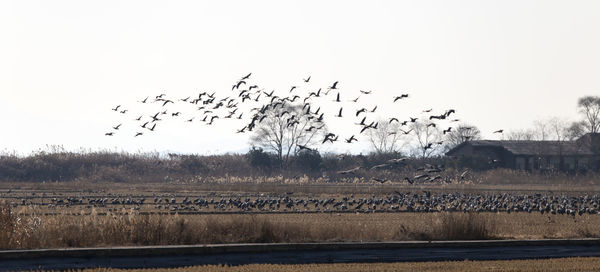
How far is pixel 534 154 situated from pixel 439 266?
89.6 m

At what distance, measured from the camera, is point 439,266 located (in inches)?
1015

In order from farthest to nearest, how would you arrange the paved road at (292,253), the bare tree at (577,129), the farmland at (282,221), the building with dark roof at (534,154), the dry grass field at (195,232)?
1. the bare tree at (577,129)
2. the building with dark roof at (534,154)
3. the farmland at (282,221)
4. the dry grass field at (195,232)
5. the paved road at (292,253)

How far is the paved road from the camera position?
86.6 ft

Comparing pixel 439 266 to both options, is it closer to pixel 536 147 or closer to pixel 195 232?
pixel 195 232

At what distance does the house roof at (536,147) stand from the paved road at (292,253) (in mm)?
81461

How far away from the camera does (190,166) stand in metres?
108

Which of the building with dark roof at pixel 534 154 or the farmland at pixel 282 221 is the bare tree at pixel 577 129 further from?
the farmland at pixel 282 221

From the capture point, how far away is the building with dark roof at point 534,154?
111 m

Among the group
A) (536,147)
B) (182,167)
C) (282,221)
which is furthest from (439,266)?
(536,147)

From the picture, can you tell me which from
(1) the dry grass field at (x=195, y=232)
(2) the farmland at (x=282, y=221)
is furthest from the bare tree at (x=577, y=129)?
(1) the dry grass field at (x=195, y=232)

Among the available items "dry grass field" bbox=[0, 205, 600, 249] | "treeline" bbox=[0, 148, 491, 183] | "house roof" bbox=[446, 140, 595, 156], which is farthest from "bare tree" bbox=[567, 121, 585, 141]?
"dry grass field" bbox=[0, 205, 600, 249]

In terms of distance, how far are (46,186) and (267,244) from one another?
186 feet

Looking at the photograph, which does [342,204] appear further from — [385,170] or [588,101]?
[588,101]

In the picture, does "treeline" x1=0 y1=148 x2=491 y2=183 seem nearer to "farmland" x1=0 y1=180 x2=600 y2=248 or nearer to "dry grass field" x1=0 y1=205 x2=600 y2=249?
"farmland" x1=0 y1=180 x2=600 y2=248
